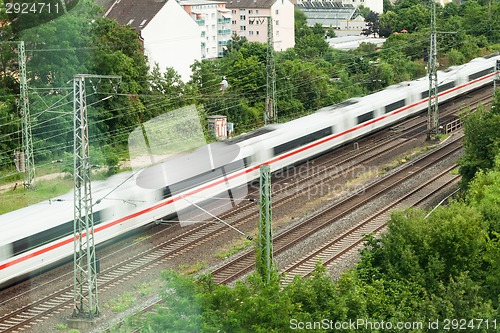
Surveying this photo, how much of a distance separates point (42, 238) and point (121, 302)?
2.26 metres

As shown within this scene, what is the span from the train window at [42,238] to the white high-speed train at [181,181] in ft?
0.07

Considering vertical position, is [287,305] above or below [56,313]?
above

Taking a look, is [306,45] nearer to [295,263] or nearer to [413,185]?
[413,185]

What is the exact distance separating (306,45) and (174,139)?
2547cm

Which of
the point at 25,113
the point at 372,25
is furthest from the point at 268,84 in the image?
the point at 372,25

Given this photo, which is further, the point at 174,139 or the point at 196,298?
the point at 174,139

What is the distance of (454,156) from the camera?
2866 centimetres

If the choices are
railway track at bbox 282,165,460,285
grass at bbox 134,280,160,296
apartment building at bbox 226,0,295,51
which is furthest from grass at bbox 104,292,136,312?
apartment building at bbox 226,0,295,51

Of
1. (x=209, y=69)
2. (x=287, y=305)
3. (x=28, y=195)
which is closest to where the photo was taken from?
(x=287, y=305)

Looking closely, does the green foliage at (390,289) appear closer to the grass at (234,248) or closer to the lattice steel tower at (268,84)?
the grass at (234,248)

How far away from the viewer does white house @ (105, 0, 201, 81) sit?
1563 inches

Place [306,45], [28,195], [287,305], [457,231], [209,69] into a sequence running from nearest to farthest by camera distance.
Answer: [287,305], [457,231], [28,195], [209,69], [306,45]

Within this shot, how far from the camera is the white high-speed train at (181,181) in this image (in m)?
17.2

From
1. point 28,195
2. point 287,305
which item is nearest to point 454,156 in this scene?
point 28,195
